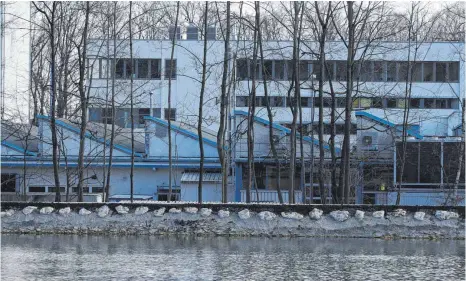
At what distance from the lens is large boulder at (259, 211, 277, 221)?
71.9 ft

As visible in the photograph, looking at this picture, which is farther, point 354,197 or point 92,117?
point 92,117

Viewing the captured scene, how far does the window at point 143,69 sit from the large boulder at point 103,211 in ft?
107

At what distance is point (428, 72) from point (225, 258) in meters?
42.1

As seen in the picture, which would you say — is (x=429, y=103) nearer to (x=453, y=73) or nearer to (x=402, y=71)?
(x=453, y=73)

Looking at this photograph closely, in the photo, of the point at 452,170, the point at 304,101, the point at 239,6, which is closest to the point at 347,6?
the point at 239,6

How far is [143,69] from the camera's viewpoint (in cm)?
5497

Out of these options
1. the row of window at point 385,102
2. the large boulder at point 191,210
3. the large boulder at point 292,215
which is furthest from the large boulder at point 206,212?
the row of window at point 385,102

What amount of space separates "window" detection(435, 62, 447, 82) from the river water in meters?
35.9

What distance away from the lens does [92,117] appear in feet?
183

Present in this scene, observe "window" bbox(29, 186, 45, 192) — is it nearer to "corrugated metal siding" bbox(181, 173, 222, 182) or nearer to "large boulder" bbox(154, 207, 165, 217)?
"corrugated metal siding" bbox(181, 173, 222, 182)

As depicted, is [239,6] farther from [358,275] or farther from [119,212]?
[358,275]

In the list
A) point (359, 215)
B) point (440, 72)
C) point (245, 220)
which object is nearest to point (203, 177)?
point (245, 220)

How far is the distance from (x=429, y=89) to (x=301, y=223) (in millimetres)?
36452

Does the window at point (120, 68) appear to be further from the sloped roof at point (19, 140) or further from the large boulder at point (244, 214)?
the large boulder at point (244, 214)
